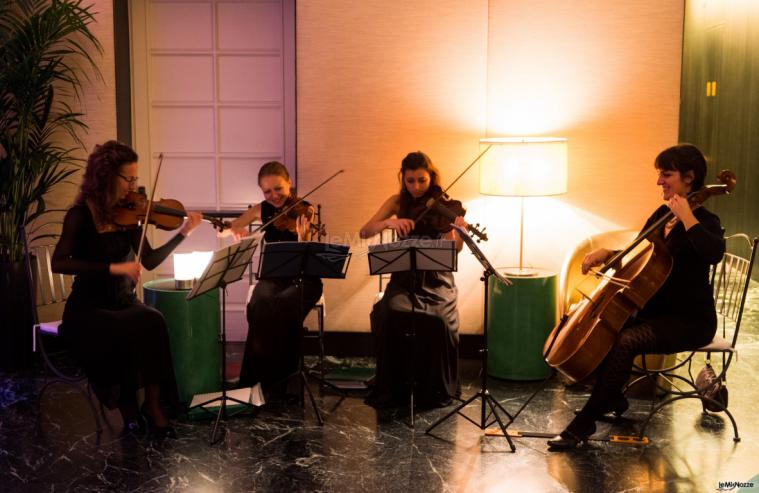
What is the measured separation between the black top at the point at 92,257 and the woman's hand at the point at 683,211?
2571 millimetres

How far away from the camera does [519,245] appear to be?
18.0 ft

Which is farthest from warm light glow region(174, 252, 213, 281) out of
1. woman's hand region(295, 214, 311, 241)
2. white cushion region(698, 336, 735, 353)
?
white cushion region(698, 336, 735, 353)

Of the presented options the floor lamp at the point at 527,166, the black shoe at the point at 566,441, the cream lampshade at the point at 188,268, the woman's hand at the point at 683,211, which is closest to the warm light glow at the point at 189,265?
the cream lampshade at the point at 188,268

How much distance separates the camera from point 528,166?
496 centimetres

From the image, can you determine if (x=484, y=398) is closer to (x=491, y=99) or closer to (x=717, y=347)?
(x=717, y=347)

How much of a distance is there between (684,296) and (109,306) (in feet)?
9.06

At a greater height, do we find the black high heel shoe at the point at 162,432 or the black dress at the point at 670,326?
the black dress at the point at 670,326

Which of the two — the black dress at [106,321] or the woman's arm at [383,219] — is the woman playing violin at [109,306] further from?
the woman's arm at [383,219]

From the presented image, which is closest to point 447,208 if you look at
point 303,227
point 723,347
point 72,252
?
point 303,227

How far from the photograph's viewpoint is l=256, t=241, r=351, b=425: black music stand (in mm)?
4258

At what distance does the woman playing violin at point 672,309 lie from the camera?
13.1 feet

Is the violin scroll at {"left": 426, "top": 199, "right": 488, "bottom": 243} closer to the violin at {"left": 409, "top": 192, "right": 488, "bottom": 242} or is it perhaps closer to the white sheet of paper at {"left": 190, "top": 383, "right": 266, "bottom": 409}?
the violin at {"left": 409, "top": 192, "right": 488, "bottom": 242}

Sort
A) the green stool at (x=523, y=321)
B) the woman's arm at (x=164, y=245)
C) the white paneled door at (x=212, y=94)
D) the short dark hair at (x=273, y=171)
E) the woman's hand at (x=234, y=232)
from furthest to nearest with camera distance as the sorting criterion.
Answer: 1. the white paneled door at (x=212, y=94)
2. the green stool at (x=523, y=321)
3. the short dark hair at (x=273, y=171)
4. the woman's hand at (x=234, y=232)
5. the woman's arm at (x=164, y=245)

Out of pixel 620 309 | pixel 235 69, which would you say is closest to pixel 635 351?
pixel 620 309
